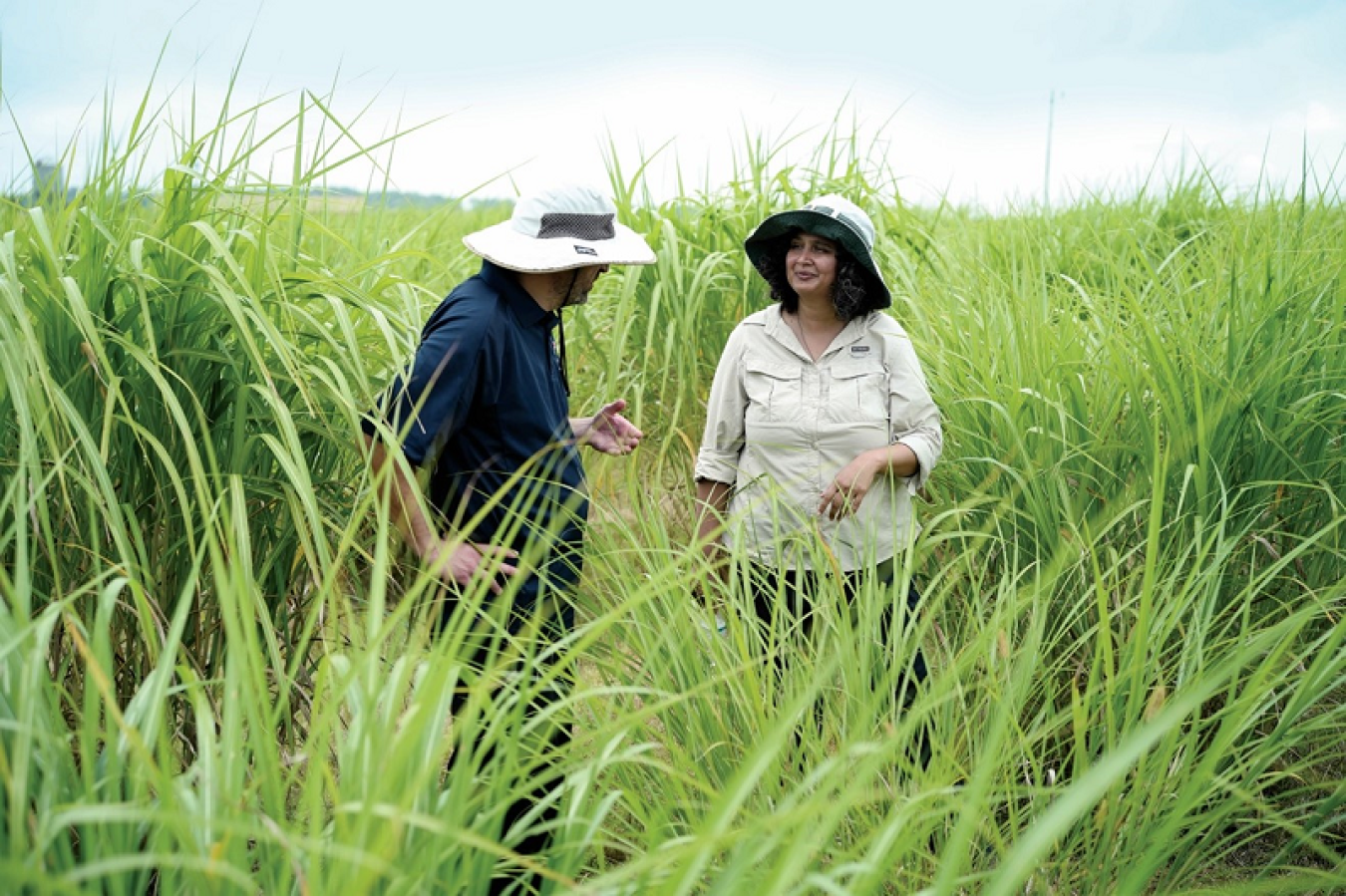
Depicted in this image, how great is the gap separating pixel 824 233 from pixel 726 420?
0.49 m

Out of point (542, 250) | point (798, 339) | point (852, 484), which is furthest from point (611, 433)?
point (798, 339)

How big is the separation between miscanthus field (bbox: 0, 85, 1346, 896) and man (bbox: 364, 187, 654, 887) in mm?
114

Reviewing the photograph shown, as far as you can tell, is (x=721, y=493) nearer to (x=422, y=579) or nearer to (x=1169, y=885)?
(x=1169, y=885)

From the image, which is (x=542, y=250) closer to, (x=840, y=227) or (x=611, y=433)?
(x=611, y=433)

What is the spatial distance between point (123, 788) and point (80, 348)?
29.1 inches

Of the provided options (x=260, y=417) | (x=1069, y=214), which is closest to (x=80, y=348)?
(x=260, y=417)

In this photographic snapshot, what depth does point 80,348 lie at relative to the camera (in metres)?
1.81

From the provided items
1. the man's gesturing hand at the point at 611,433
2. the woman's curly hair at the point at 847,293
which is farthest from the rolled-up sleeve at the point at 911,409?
the man's gesturing hand at the point at 611,433

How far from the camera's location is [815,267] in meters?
2.71

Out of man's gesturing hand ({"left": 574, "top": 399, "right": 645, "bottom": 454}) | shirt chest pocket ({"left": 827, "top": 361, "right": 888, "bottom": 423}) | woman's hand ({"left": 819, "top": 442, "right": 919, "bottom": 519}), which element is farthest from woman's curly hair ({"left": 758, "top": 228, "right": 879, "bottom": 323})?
man's gesturing hand ({"left": 574, "top": 399, "right": 645, "bottom": 454})

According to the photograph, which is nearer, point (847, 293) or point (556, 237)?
point (556, 237)

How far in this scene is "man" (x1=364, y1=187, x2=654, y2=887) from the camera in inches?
80.7

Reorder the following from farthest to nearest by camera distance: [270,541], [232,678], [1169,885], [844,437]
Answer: [844,437]
[270,541]
[1169,885]
[232,678]

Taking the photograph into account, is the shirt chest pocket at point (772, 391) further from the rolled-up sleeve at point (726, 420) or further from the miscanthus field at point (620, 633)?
the miscanthus field at point (620, 633)
